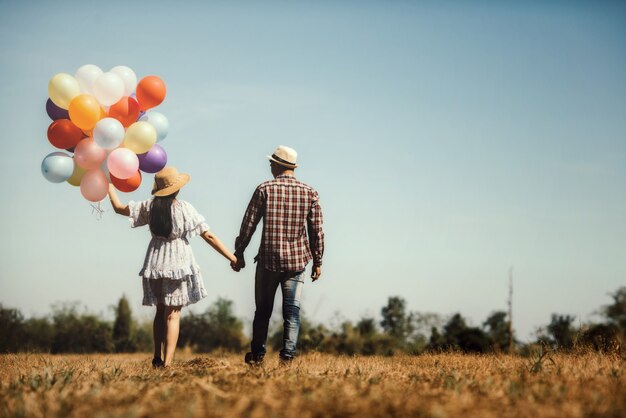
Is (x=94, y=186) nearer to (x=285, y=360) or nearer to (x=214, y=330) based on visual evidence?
(x=285, y=360)

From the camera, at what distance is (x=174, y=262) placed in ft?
24.9

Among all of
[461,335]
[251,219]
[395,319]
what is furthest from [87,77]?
[395,319]

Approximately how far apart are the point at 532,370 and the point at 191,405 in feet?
11.4

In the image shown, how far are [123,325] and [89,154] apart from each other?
1596 inches

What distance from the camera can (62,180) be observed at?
7.77 m

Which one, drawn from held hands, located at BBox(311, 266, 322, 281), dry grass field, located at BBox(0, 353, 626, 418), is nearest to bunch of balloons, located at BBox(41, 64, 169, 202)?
held hands, located at BBox(311, 266, 322, 281)

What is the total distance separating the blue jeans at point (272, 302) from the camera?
755cm

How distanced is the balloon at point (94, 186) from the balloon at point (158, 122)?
2.99 ft

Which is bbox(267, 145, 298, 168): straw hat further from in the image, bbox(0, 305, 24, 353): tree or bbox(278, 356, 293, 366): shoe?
bbox(0, 305, 24, 353): tree

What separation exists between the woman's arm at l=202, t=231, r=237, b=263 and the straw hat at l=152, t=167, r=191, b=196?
635 mm

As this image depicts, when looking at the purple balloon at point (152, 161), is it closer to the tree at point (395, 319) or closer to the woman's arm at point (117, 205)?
the woman's arm at point (117, 205)

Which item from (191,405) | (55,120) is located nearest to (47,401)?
(191,405)

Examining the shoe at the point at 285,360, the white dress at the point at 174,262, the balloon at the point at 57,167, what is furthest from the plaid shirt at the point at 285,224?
the balloon at the point at 57,167

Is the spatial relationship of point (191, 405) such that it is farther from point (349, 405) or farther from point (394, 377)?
point (394, 377)
